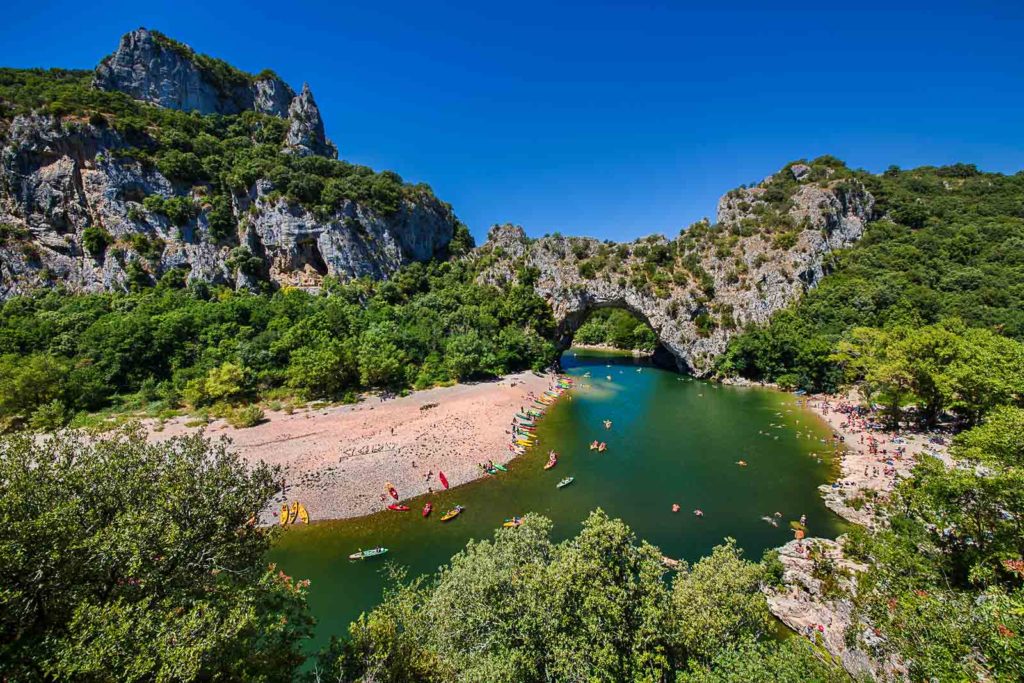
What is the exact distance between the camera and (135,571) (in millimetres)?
7195

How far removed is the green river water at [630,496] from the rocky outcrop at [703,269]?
20.7 meters

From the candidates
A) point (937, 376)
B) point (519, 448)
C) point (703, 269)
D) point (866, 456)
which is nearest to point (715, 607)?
point (519, 448)

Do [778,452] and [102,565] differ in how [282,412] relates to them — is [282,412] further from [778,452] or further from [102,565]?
[778,452]

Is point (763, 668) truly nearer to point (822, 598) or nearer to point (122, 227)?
point (822, 598)

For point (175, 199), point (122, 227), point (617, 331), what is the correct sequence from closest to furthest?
point (122, 227) → point (175, 199) → point (617, 331)

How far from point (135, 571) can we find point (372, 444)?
900 inches

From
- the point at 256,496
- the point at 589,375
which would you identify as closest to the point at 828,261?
the point at 589,375

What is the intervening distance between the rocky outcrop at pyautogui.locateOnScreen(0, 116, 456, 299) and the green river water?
4770 centimetres

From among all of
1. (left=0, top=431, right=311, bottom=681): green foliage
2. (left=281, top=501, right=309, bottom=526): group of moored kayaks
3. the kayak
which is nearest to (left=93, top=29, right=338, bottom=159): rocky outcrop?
(left=281, top=501, right=309, bottom=526): group of moored kayaks

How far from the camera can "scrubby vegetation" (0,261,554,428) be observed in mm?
35906

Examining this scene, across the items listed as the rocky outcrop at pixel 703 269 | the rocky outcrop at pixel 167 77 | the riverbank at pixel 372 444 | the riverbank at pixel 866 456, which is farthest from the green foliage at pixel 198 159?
the riverbank at pixel 866 456

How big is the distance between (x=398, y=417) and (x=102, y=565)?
1128 inches

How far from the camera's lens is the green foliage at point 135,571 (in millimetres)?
6094

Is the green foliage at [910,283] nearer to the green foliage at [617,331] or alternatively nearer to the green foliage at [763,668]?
the green foliage at [617,331]
